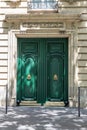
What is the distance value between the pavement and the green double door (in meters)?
0.67

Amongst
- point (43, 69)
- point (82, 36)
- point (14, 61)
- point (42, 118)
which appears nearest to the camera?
point (42, 118)

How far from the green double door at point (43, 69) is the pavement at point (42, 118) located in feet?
2.20

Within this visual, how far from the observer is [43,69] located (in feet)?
40.4

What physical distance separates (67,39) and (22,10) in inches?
80.4

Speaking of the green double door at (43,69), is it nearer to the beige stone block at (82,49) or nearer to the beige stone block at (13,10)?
the beige stone block at (82,49)

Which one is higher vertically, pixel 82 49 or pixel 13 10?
pixel 13 10

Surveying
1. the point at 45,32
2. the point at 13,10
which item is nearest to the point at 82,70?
the point at 45,32

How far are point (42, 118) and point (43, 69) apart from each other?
3.11 metres

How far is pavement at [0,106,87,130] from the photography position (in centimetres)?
840

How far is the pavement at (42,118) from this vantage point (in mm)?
8398

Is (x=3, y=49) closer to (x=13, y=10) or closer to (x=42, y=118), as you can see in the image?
(x=13, y=10)

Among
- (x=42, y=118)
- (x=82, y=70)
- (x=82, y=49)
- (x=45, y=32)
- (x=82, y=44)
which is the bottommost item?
(x=42, y=118)

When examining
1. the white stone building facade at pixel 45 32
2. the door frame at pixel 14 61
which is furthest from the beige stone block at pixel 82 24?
the door frame at pixel 14 61

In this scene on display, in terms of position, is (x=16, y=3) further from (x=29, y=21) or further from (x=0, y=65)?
(x=0, y=65)
